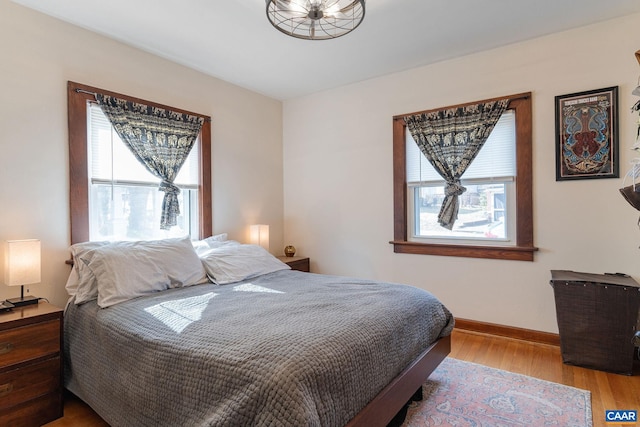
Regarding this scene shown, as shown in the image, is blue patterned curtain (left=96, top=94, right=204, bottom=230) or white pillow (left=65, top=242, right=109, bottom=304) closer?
white pillow (left=65, top=242, right=109, bottom=304)

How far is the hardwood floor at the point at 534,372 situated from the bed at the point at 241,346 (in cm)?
17

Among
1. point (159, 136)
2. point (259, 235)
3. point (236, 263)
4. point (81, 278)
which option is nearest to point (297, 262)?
point (259, 235)

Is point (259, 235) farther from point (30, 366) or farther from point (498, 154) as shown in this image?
point (498, 154)

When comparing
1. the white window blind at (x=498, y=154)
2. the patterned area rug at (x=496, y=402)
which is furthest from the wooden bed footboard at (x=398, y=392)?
the white window blind at (x=498, y=154)

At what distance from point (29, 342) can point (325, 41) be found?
9.78 feet

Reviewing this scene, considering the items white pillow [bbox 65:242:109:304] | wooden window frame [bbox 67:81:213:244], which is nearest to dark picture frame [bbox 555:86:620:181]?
white pillow [bbox 65:242:109:304]

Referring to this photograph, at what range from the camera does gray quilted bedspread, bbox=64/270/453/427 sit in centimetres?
124

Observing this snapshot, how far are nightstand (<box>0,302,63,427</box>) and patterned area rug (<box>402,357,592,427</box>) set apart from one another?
2099mm

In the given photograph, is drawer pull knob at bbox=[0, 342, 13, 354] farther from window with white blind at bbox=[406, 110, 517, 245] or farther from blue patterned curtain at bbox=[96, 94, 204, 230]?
window with white blind at bbox=[406, 110, 517, 245]

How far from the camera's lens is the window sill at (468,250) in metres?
3.04

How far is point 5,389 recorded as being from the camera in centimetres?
182

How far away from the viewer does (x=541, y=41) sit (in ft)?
9.64

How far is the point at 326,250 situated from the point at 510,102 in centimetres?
250

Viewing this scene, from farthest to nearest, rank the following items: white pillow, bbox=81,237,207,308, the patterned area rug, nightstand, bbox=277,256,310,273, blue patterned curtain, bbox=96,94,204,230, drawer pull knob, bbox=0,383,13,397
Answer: nightstand, bbox=277,256,310,273
blue patterned curtain, bbox=96,94,204,230
white pillow, bbox=81,237,207,308
the patterned area rug
drawer pull knob, bbox=0,383,13,397
